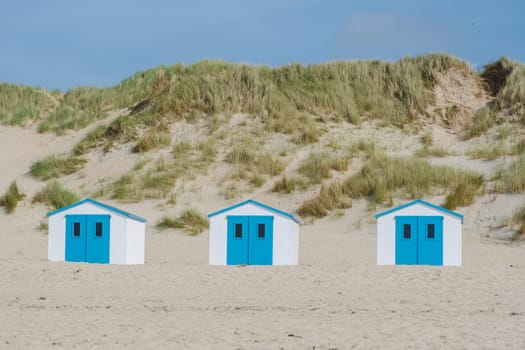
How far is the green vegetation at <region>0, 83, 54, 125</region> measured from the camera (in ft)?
149

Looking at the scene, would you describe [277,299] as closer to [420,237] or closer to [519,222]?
[420,237]

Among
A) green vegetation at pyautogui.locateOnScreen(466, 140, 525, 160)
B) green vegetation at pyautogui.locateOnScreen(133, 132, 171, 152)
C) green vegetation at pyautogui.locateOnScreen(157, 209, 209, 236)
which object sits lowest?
green vegetation at pyautogui.locateOnScreen(157, 209, 209, 236)

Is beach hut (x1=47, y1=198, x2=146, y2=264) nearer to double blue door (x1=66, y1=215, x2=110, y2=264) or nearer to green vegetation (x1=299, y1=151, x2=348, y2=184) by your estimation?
double blue door (x1=66, y1=215, x2=110, y2=264)

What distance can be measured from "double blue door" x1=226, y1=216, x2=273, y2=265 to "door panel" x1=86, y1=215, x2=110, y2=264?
9.63 ft

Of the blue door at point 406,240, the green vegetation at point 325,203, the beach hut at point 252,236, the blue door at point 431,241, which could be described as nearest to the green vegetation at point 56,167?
the green vegetation at point 325,203

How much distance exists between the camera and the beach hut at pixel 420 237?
20219 mm

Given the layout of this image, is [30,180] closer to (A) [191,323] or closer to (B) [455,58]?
(B) [455,58]

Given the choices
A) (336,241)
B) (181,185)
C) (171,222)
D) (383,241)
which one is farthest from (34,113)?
(383,241)

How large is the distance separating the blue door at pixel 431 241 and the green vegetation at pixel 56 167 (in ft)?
65.3

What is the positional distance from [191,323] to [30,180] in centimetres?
2609

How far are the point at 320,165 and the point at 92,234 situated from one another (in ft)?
44.2

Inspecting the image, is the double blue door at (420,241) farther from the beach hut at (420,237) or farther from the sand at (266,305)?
the sand at (266,305)

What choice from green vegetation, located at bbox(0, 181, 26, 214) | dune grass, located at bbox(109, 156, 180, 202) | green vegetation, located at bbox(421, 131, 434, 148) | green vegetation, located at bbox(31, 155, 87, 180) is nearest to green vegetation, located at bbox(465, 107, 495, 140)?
green vegetation, located at bbox(421, 131, 434, 148)

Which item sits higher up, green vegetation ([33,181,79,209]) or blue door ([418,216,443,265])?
green vegetation ([33,181,79,209])
